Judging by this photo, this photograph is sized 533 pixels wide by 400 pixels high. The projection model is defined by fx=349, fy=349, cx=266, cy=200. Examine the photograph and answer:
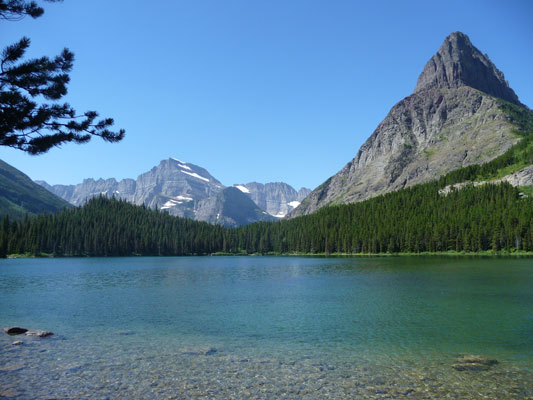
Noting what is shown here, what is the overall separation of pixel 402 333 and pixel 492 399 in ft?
→ 46.6

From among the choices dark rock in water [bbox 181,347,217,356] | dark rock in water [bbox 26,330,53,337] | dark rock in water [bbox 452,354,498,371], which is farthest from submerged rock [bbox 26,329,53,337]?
dark rock in water [bbox 452,354,498,371]

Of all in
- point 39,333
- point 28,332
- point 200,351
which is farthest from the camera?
point 28,332

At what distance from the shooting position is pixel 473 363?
2266cm

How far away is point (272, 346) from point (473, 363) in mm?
13893

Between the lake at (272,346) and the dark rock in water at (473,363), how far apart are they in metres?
0.42

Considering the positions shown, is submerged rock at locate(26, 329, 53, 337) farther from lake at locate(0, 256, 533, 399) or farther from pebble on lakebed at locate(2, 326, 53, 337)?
lake at locate(0, 256, 533, 399)

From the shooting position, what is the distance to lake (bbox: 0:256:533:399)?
61.8 ft

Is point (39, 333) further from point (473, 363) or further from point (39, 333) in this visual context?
point (473, 363)

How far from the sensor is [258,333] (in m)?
31.8

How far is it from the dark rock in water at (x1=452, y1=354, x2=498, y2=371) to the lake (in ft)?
1.39

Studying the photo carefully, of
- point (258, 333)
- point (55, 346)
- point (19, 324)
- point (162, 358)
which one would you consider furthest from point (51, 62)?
point (19, 324)

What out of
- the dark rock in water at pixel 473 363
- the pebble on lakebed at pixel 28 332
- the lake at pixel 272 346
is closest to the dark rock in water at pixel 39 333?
the pebble on lakebed at pixel 28 332

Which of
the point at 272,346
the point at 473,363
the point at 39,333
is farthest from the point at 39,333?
the point at 473,363

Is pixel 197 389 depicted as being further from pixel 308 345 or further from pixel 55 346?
pixel 55 346
